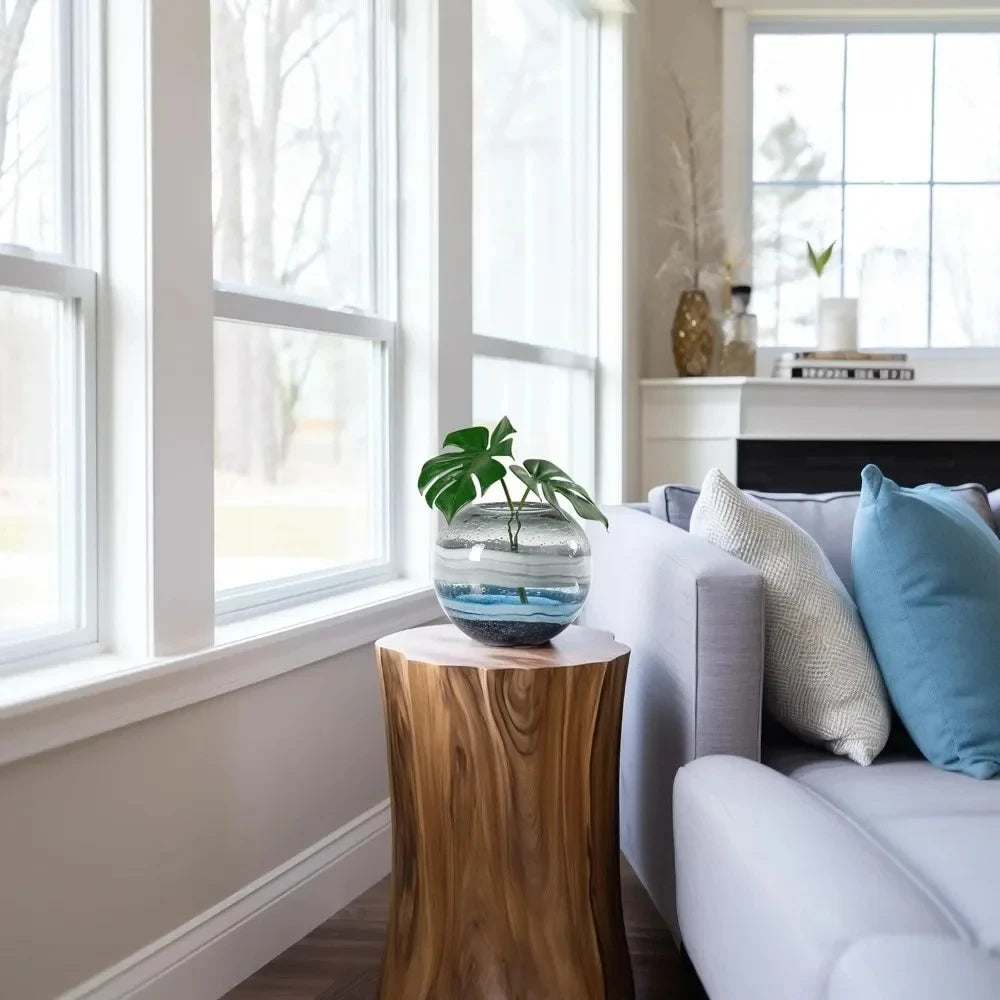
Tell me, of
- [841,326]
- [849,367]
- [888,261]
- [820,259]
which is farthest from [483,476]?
[888,261]

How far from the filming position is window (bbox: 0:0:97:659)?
1.76 m

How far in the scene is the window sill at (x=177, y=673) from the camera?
5.41 feet

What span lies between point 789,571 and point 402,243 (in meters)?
1.37

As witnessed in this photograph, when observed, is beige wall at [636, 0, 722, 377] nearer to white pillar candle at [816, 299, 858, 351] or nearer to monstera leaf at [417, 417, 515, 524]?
white pillar candle at [816, 299, 858, 351]

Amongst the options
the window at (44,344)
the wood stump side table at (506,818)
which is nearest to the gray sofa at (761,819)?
the wood stump side table at (506,818)

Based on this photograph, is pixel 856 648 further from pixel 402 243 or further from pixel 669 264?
pixel 669 264

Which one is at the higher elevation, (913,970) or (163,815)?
(913,970)

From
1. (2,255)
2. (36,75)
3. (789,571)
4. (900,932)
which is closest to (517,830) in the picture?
(789,571)

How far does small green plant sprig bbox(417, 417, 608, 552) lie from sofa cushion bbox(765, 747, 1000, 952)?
20.8 inches

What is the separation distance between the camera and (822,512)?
2461mm

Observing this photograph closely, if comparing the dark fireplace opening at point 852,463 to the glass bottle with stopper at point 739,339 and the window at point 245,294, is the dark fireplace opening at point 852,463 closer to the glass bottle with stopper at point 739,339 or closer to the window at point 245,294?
the glass bottle with stopper at point 739,339

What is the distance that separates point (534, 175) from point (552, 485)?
7.06 feet

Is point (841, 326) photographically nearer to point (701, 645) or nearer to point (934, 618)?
point (934, 618)

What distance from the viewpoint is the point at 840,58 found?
15.9ft
